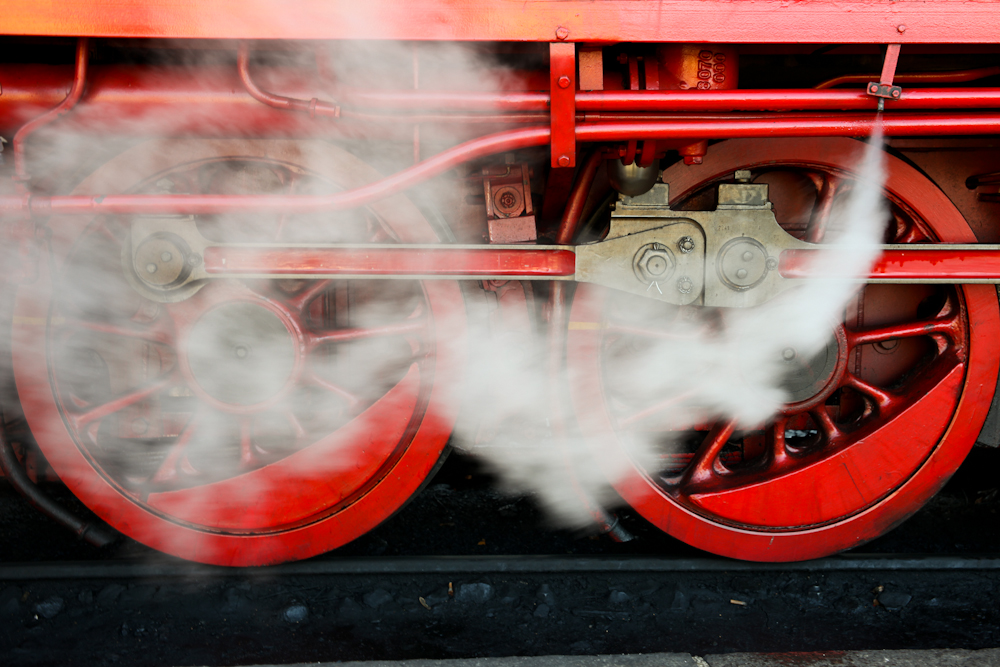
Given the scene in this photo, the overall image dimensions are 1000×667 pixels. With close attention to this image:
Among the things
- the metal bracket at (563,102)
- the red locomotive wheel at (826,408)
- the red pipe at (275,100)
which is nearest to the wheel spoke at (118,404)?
the red pipe at (275,100)

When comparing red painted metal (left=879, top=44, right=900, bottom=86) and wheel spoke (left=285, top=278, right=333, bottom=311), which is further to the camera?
wheel spoke (left=285, top=278, right=333, bottom=311)

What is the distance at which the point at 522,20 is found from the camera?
1.36 m

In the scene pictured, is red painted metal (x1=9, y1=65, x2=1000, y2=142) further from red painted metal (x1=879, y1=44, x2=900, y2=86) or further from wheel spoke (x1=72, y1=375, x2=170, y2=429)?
wheel spoke (x1=72, y1=375, x2=170, y2=429)

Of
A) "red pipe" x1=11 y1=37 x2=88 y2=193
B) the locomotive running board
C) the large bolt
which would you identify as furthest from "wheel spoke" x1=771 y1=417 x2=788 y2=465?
"red pipe" x1=11 y1=37 x2=88 y2=193

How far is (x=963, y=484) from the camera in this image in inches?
99.3

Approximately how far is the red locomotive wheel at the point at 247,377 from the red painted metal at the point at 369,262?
0.53ft

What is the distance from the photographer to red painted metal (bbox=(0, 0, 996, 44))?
1.35 meters

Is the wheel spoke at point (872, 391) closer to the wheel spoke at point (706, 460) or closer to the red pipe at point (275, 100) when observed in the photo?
the wheel spoke at point (706, 460)

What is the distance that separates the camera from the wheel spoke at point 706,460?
199 cm

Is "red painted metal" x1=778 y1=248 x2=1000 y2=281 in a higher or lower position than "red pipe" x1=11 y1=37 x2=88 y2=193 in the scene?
lower

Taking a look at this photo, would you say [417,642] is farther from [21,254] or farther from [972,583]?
[972,583]

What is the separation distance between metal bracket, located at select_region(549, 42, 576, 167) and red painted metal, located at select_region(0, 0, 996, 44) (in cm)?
4

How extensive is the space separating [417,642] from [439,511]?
0.61 meters

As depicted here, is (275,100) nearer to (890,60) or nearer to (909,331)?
(890,60)
